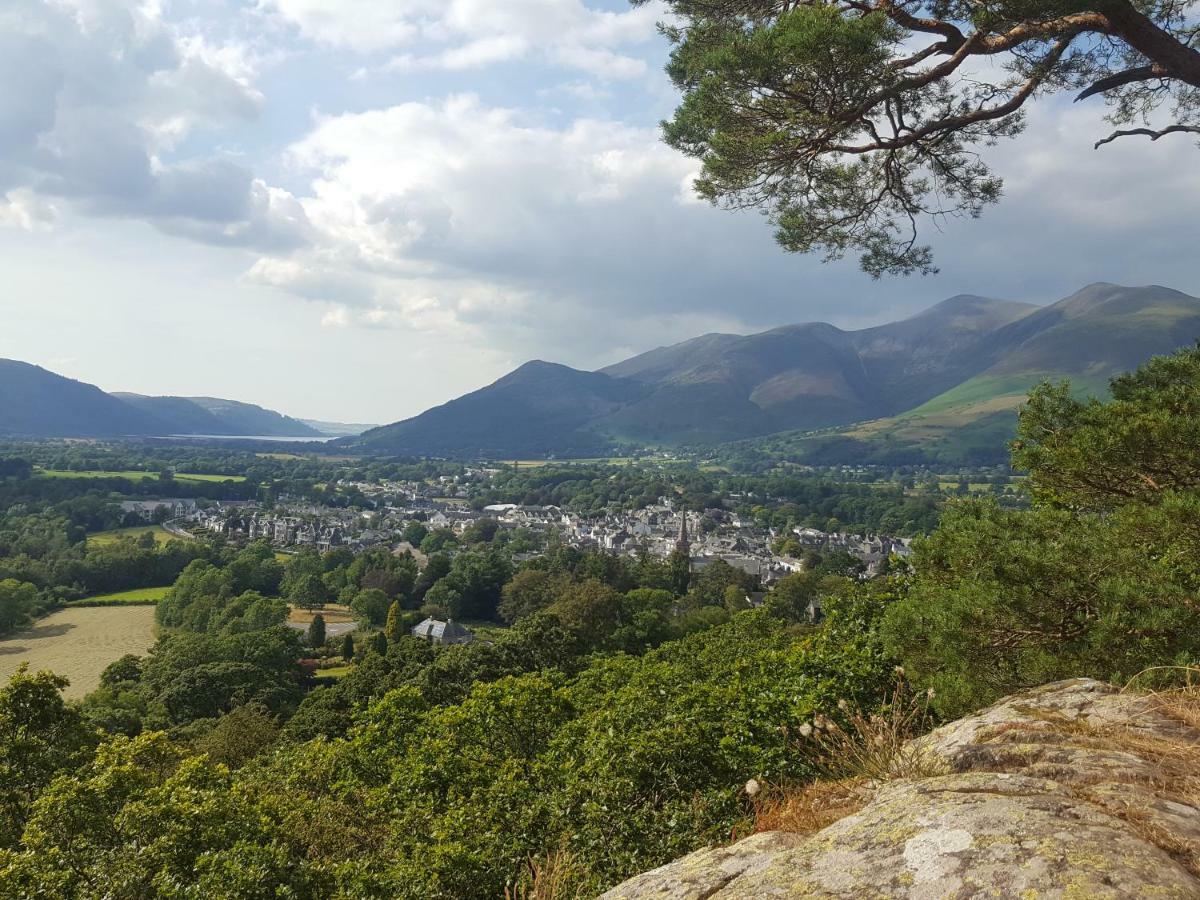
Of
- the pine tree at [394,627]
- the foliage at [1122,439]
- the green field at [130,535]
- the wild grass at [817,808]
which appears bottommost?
the pine tree at [394,627]

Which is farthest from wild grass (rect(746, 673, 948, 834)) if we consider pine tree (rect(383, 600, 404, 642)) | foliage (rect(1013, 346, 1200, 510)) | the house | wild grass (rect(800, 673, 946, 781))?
pine tree (rect(383, 600, 404, 642))

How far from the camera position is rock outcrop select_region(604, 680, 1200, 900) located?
2342 millimetres

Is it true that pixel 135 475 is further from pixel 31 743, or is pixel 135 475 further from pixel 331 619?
pixel 31 743

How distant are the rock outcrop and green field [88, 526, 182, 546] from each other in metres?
90.7

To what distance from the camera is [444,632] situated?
154 ft

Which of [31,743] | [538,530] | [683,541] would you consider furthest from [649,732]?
[538,530]

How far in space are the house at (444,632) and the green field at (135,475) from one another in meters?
103

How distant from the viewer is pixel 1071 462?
6484 mm

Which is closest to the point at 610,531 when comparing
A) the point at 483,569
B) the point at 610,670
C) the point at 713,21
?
the point at 483,569

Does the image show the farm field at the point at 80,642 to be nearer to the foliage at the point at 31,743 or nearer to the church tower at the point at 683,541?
the foliage at the point at 31,743

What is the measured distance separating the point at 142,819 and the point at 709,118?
1069 centimetres

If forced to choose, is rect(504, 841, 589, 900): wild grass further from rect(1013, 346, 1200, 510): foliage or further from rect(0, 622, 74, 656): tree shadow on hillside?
rect(0, 622, 74, 656): tree shadow on hillside

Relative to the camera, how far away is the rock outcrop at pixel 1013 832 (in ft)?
7.68

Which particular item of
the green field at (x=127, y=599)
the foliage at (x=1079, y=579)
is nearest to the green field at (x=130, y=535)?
the green field at (x=127, y=599)
